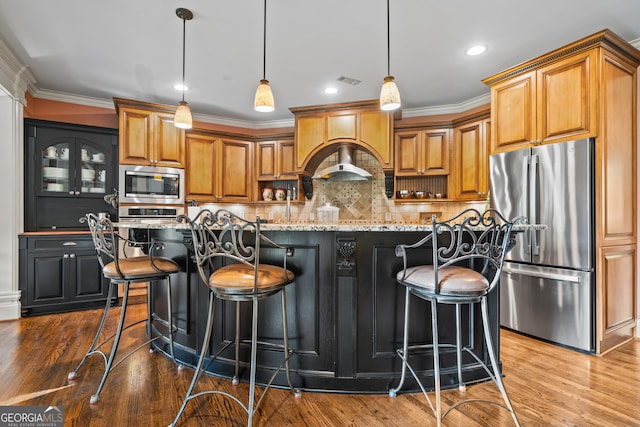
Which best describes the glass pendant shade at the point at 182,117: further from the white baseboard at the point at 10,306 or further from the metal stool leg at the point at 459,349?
the white baseboard at the point at 10,306

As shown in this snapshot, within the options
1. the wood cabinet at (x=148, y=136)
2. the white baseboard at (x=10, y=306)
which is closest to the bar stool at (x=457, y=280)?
the wood cabinet at (x=148, y=136)

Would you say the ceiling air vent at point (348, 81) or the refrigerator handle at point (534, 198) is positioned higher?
the ceiling air vent at point (348, 81)

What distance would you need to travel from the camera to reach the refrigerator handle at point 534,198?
2.74 meters

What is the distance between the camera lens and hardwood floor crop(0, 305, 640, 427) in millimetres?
1659

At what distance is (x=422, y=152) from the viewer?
436 cm

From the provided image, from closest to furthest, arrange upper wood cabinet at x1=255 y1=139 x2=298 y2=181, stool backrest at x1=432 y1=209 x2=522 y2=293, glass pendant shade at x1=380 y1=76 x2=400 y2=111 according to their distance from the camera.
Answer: stool backrest at x1=432 y1=209 x2=522 y2=293 < glass pendant shade at x1=380 y1=76 x2=400 y2=111 < upper wood cabinet at x1=255 y1=139 x2=298 y2=181

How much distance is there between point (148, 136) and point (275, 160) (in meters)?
1.75

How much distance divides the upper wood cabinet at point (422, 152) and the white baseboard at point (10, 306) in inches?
180

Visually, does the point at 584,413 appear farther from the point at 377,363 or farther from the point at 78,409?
the point at 78,409

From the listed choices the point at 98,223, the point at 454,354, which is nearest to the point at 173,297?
the point at 98,223

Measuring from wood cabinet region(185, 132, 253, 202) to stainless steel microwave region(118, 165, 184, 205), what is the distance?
11.1 inches

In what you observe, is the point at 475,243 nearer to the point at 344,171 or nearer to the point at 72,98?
the point at 344,171

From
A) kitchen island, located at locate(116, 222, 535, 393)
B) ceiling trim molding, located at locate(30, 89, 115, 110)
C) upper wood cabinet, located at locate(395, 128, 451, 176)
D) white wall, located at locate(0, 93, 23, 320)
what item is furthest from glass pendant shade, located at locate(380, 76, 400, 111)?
white wall, located at locate(0, 93, 23, 320)

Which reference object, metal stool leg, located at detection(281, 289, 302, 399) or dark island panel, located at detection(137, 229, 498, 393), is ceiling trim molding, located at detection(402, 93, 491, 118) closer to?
dark island panel, located at detection(137, 229, 498, 393)
